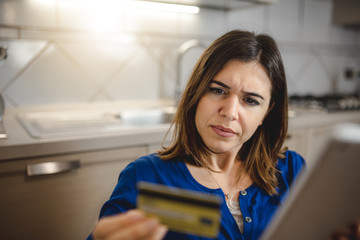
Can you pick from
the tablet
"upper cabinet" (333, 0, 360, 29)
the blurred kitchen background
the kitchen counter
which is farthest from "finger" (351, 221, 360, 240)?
"upper cabinet" (333, 0, 360, 29)

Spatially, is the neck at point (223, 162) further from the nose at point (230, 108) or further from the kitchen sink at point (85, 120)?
→ the kitchen sink at point (85, 120)

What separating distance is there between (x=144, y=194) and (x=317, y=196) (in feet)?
0.67

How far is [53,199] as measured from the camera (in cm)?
119

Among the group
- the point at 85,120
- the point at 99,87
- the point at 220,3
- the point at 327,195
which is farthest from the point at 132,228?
the point at 220,3

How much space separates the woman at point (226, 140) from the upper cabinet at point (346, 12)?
2.14 metres

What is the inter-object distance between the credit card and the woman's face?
44 centimetres

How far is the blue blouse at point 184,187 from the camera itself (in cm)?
72

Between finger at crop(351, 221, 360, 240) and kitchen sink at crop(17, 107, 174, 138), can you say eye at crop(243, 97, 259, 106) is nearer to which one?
finger at crop(351, 221, 360, 240)

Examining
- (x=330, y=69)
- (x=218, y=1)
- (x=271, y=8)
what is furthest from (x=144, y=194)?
(x=330, y=69)

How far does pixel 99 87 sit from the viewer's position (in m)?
1.81

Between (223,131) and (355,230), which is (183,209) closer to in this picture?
(355,230)

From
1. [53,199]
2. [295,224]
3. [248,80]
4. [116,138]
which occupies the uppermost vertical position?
[248,80]

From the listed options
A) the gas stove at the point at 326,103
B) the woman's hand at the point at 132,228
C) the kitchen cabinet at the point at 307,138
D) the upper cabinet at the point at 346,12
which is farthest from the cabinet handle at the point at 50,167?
the upper cabinet at the point at 346,12

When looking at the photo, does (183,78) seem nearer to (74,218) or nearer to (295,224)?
(74,218)
